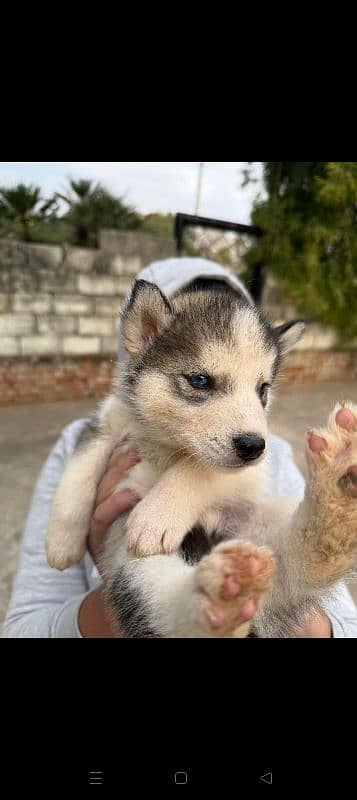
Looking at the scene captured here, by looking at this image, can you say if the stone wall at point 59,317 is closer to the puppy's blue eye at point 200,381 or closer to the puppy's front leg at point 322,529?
the puppy's blue eye at point 200,381

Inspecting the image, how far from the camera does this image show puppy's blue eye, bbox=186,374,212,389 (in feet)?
2.98

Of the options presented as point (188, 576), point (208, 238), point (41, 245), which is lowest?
point (188, 576)

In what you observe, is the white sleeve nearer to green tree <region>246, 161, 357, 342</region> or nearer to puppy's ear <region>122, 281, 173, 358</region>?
puppy's ear <region>122, 281, 173, 358</region>

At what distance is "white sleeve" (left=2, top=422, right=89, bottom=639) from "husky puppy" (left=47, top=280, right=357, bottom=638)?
0.95 ft

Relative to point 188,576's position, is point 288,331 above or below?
above

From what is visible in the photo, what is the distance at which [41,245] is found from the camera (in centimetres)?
402

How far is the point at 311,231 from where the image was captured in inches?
76.0

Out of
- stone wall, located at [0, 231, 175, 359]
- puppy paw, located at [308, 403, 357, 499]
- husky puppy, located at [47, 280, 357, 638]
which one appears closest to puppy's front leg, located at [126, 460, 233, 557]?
husky puppy, located at [47, 280, 357, 638]

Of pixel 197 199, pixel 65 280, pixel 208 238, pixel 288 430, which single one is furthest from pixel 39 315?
pixel 197 199
